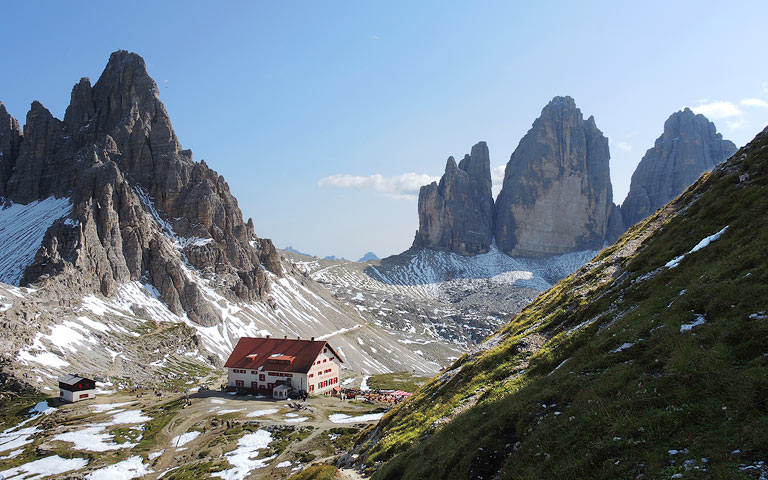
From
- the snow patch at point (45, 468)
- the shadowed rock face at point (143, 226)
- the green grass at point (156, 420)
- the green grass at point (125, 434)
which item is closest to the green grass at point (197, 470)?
the green grass at point (156, 420)

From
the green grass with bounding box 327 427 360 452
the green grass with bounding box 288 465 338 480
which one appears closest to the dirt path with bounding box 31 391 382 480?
the green grass with bounding box 327 427 360 452

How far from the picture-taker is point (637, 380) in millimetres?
16062

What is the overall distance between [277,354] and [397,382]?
1616 inches

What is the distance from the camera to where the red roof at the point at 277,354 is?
88.4 metres

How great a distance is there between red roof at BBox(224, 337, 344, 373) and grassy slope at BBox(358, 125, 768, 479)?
193 ft

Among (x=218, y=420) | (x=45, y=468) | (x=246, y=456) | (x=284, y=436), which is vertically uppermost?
(x=45, y=468)

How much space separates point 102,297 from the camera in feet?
443

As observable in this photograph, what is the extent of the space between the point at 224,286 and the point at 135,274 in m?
31.9

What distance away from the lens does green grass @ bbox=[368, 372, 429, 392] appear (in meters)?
113

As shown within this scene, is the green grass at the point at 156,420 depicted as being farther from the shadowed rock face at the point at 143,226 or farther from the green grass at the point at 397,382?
the shadowed rock face at the point at 143,226

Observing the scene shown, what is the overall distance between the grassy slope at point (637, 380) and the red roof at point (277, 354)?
5871cm

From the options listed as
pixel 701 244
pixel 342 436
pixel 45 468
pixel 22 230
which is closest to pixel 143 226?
pixel 22 230

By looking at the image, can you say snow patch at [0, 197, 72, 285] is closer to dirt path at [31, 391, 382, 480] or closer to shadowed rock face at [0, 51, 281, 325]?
shadowed rock face at [0, 51, 281, 325]

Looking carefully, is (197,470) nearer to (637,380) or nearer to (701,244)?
(637,380)
